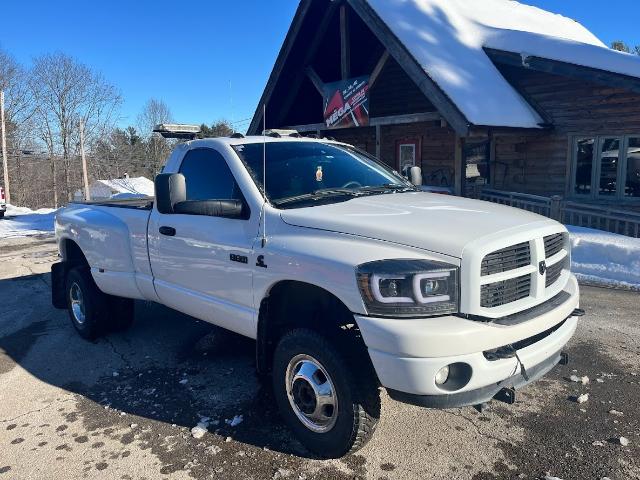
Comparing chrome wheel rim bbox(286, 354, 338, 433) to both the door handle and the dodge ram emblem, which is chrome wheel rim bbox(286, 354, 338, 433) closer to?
the dodge ram emblem

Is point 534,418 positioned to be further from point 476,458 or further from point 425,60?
point 425,60

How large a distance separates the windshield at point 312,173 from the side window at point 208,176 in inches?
6.9

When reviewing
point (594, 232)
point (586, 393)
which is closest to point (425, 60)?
point (594, 232)

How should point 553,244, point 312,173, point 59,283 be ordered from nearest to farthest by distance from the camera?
point 553,244 → point 312,173 → point 59,283

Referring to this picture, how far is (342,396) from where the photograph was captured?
2.96m

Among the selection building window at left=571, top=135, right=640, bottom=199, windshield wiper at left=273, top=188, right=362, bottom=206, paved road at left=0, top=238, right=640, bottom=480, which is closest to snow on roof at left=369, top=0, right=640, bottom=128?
building window at left=571, top=135, right=640, bottom=199

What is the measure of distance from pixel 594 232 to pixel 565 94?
441cm

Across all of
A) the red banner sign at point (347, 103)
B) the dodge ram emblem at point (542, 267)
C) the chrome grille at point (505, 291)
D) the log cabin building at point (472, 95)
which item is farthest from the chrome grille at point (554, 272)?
the red banner sign at point (347, 103)

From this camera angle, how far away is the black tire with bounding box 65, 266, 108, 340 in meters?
5.34

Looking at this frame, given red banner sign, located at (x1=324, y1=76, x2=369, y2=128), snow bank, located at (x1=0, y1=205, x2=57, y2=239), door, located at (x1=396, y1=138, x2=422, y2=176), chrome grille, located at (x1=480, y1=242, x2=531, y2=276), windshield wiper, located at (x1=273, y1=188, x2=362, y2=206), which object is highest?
red banner sign, located at (x1=324, y1=76, x2=369, y2=128)

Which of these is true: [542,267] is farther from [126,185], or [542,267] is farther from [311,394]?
[126,185]

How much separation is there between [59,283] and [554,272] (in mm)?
5121

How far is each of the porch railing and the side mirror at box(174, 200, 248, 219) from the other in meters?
8.59

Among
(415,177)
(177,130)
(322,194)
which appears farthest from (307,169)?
(177,130)
